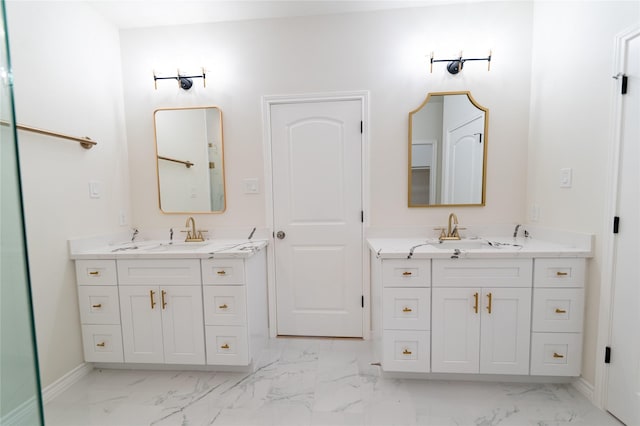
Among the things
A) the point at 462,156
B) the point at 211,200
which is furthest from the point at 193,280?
the point at 462,156

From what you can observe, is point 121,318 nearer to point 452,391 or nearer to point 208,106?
point 208,106

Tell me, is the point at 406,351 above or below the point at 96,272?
below

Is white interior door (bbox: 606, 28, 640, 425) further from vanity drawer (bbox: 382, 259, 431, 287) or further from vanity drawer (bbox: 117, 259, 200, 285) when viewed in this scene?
vanity drawer (bbox: 117, 259, 200, 285)

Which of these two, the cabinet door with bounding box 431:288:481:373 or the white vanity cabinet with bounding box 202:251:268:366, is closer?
the cabinet door with bounding box 431:288:481:373

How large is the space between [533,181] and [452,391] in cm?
161

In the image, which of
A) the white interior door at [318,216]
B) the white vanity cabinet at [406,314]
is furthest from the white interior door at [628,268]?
the white interior door at [318,216]

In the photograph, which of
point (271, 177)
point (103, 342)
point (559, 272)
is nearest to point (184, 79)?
point (271, 177)

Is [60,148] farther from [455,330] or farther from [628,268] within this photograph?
[628,268]

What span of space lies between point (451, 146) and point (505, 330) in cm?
133

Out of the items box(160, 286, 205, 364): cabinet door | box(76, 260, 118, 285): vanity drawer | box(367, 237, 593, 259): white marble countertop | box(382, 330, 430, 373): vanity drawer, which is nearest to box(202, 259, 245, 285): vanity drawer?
box(160, 286, 205, 364): cabinet door

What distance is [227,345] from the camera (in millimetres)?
1859

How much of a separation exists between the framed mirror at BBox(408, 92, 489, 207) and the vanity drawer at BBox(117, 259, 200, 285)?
1.81 metres

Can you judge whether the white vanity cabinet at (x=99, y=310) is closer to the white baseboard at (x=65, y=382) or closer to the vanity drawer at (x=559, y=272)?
the white baseboard at (x=65, y=382)

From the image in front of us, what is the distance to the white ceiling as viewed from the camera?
2.03 metres
